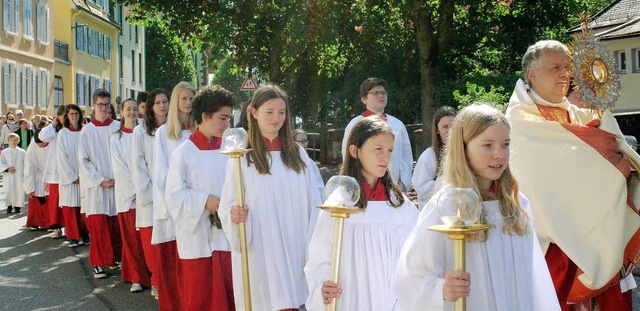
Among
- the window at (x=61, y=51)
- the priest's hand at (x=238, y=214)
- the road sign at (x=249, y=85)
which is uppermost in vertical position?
the window at (x=61, y=51)

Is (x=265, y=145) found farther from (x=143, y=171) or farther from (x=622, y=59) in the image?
(x=622, y=59)

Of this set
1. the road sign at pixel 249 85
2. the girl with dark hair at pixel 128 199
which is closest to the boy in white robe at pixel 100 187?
the girl with dark hair at pixel 128 199

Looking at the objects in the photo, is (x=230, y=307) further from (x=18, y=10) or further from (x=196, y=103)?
(x=18, y=10)

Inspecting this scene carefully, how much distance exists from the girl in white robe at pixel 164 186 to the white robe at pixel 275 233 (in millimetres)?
1868

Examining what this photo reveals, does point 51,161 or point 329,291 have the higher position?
point 51,161

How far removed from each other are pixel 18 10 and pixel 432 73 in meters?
26.6

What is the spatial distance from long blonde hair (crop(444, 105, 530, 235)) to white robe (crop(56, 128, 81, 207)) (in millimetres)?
9789

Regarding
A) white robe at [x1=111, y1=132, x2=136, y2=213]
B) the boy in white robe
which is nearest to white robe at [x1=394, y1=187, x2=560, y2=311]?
white robe at [x1=111, y1=132, x2=136, y2=213]

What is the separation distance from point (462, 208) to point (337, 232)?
1205 mm

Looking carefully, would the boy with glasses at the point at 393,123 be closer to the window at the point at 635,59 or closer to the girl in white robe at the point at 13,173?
the girl in white robe at the point at 13,173

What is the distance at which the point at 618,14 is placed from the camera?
4875 cm

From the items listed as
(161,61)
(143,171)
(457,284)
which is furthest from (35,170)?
(161,61)

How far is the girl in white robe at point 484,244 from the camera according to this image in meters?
3.96

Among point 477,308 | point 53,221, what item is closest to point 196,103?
point 477,308
